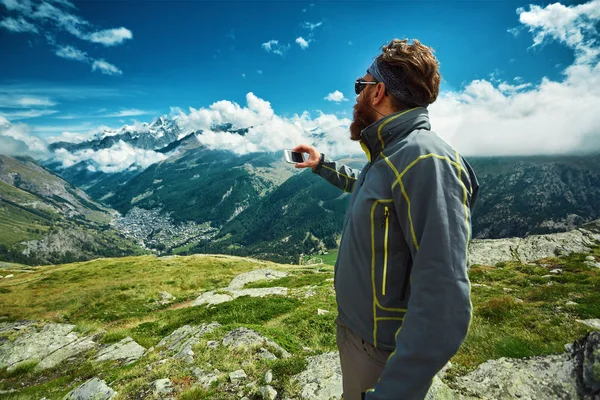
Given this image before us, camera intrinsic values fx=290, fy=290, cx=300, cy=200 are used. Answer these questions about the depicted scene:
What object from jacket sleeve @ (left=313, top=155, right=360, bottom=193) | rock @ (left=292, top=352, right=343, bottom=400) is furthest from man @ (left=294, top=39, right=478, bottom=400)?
rock @ (left=292, top=352, right=343, bottom=400)

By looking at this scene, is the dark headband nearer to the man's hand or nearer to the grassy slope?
the man's hand

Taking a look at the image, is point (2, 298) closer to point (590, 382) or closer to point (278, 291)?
point (278, 291)

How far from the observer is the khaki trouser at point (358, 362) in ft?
10.4

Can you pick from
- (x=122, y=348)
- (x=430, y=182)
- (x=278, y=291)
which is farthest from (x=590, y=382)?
(x=278, y=291)

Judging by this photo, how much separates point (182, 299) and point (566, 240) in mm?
79268

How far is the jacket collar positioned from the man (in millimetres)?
10

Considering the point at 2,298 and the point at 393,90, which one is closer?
the point at 393,90

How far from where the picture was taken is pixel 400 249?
2.69 metres

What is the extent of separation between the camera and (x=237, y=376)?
27.4 ft

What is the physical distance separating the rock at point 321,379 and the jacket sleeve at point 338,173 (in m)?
5.00

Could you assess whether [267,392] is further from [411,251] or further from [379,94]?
[379,94]

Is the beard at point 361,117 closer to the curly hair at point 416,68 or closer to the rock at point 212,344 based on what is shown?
the curly hair at point 416,68

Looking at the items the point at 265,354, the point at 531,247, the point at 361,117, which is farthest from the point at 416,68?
the point at 531,247

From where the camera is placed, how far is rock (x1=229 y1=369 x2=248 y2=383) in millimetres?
8217
